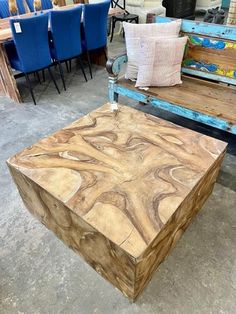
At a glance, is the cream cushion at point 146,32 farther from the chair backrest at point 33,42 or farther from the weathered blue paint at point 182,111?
the chair backrest at point 33,42

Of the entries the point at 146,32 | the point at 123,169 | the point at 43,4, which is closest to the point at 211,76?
the point at 146,32

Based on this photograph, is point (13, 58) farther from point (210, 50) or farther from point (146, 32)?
point (210, 50)

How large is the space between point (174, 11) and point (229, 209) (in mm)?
5309

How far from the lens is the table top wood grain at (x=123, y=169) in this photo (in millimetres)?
976

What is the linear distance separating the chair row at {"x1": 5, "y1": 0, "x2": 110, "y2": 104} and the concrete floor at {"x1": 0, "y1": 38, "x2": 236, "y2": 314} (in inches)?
54.6

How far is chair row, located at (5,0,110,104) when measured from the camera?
7.65ft

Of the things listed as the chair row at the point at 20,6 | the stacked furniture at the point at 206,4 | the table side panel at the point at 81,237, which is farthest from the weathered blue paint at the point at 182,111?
the stacked furniture at the point at 206,4

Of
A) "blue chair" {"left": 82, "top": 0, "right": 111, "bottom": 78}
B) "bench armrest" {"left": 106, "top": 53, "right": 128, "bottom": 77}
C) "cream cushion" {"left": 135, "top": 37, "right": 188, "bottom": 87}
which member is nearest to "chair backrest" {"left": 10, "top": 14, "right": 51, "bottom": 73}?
"blue chair" {"left": 82, "top": 0, "right": 111, "bottom": 78}

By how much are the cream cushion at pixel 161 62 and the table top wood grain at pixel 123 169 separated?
0.57m

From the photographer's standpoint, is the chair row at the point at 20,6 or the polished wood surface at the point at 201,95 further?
the chair row at the point at 20,6

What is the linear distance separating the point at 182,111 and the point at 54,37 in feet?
5.65

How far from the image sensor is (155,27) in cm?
195

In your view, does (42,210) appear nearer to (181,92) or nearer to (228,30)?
(181,92)

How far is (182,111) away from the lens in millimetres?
1797
